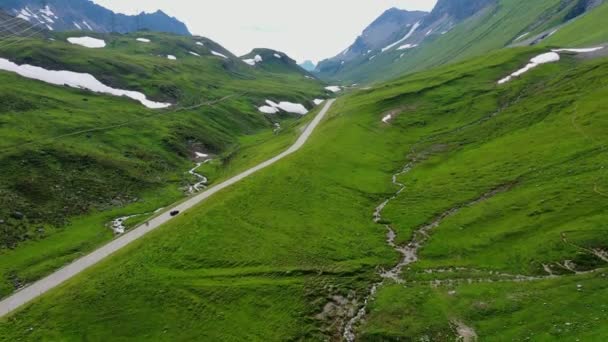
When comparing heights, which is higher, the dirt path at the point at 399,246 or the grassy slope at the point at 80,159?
the grassy slope at the point at 80,159

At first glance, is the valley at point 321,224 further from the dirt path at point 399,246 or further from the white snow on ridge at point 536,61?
the white snow on ridge at point 536,61

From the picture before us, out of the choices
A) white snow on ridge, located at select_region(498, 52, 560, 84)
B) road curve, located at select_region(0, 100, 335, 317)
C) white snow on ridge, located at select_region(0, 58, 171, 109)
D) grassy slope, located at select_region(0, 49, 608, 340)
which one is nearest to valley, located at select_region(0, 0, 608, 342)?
grassy slope, located at select_region(0, 49, 608, 340)

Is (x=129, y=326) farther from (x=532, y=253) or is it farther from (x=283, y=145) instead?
(x=283, y=145)

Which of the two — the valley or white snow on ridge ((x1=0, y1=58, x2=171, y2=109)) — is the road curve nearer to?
the valley

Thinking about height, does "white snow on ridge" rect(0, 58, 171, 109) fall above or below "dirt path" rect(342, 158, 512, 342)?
above

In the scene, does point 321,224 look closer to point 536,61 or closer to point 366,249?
point 366,249

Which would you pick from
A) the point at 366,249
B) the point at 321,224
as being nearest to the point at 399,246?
the point at 366,249

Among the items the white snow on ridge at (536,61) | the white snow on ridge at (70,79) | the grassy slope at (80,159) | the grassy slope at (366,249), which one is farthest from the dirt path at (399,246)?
the white snow on ridge at (70,79)
